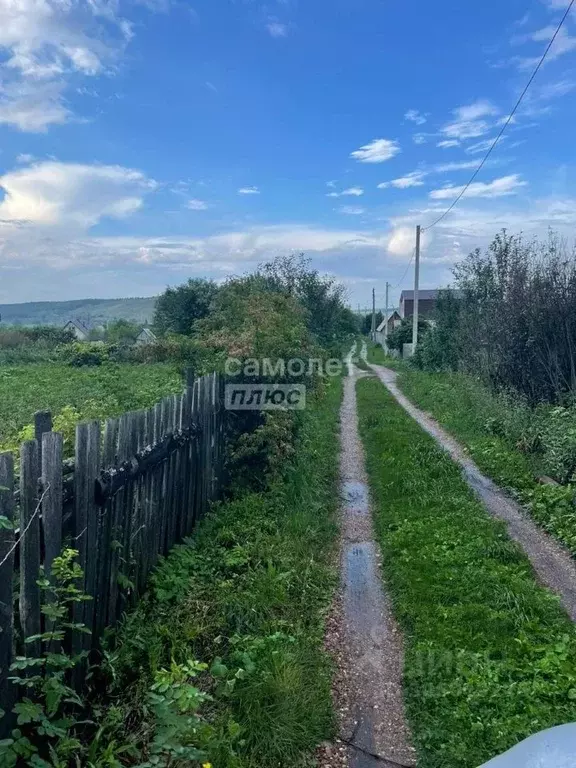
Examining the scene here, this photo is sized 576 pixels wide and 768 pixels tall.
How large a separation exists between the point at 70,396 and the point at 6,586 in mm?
13402

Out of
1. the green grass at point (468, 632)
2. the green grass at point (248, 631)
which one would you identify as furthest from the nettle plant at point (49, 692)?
the green grass at point (468, 632)

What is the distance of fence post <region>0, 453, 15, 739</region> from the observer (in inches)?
95.9

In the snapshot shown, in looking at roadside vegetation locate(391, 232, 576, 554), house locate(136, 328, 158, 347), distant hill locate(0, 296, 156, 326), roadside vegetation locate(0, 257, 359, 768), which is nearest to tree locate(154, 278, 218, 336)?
house locate(136, 328, 158, 347)

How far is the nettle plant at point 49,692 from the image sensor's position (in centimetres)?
232

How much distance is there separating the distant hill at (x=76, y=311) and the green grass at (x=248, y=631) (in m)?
79.5

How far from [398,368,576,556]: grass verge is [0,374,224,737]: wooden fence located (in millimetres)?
4240

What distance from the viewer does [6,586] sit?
2494mm

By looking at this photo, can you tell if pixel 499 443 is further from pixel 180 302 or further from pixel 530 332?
pixel 180 302

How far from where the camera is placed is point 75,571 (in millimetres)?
2840

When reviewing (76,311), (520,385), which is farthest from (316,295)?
(76,311)

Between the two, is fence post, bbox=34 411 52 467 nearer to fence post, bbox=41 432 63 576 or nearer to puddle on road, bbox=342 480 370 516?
fence post, bbox=41 432 63 576

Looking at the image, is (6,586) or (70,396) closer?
(6,586)

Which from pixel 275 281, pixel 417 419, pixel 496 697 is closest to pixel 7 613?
pixel 496 697

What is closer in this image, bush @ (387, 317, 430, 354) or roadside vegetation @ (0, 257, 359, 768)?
roadside vegetation @ (0, 257, 359, 768)
